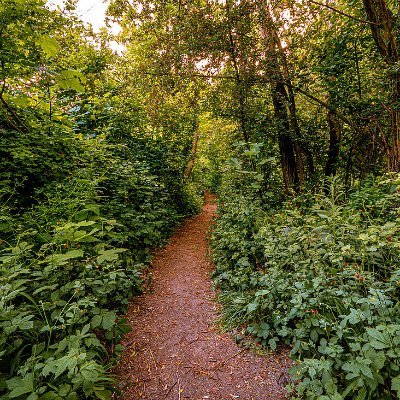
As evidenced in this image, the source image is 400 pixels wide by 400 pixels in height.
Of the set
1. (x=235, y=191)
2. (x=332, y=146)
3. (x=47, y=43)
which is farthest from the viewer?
(x=235, y=191)

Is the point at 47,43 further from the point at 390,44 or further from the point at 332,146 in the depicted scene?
the point at 332,146

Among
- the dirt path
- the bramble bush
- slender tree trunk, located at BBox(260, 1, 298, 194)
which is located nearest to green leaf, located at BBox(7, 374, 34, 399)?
the dirt path

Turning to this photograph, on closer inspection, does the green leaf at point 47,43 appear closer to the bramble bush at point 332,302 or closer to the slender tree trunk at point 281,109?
the bramble bush at point 332,302

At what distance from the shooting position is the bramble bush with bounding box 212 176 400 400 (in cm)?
178

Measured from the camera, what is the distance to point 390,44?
13.0ft

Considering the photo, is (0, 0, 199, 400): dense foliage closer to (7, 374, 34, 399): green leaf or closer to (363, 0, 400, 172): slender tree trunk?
(7, 374, 34, 399): green leaf

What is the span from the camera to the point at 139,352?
116 inches

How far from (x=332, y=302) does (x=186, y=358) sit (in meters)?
1.80

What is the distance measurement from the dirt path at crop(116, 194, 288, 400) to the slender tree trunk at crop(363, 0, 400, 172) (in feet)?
12.9

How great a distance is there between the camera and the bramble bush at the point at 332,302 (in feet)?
5.83

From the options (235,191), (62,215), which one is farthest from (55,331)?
(235,191)

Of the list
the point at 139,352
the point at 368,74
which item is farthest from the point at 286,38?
the point at 139,352

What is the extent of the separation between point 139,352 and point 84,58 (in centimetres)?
807

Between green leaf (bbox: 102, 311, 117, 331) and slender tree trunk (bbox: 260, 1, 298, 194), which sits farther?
slender tree trunk (bbox: 260, 1, 298, 194)
